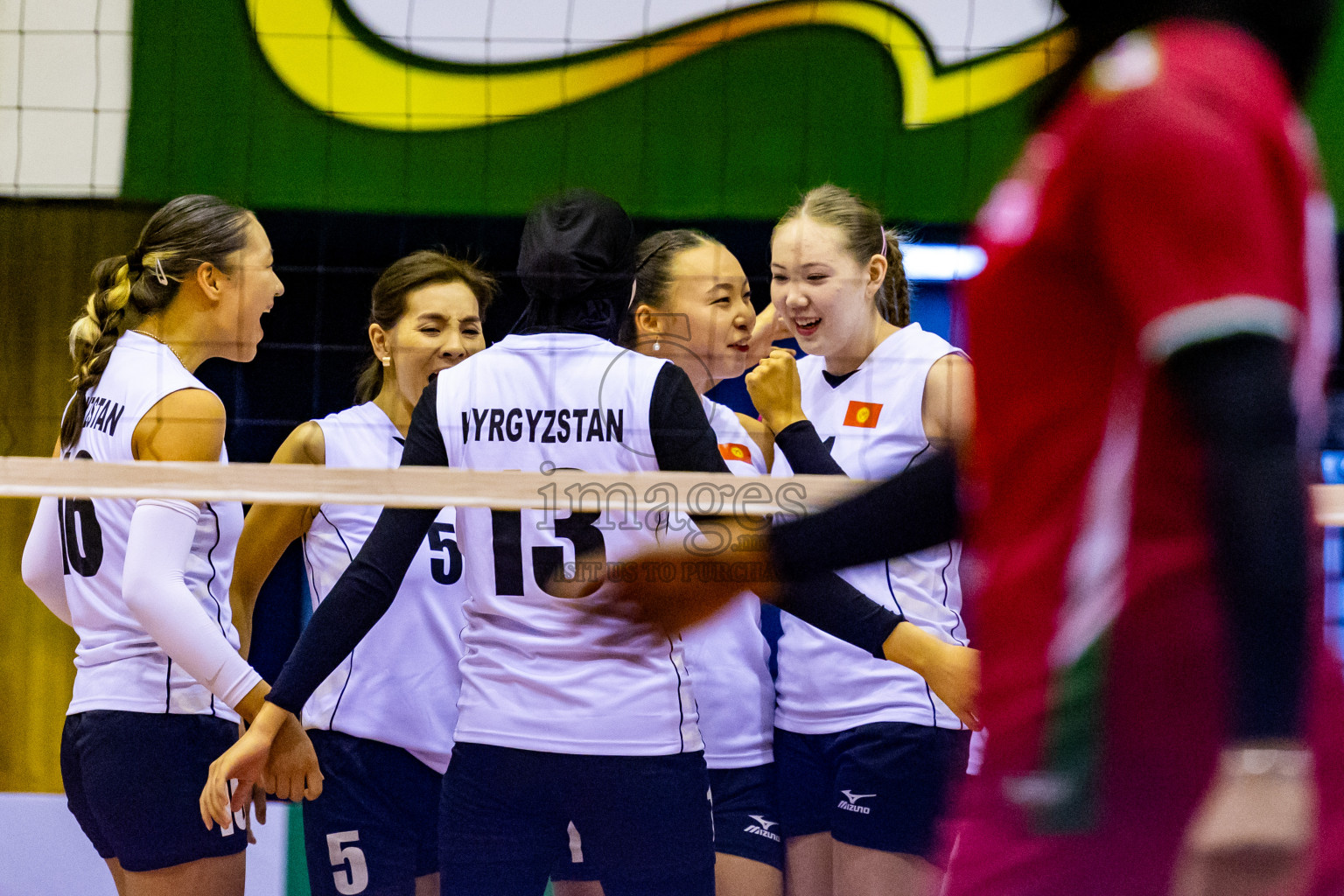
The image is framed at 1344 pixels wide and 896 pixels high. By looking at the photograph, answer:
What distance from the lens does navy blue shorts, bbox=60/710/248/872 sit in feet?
9.26

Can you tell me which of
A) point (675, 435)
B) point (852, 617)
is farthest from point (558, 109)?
point (852, 617)

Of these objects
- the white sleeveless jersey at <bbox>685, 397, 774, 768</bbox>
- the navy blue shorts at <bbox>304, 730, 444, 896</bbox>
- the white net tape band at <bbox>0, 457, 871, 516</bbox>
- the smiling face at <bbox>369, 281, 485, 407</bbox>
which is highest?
the smiling face at <bbox>369, 281, 485, 407</bbox>

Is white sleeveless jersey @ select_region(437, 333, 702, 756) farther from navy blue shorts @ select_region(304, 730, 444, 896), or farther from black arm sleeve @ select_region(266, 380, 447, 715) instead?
navy blue shorts @ select_region(304, 730, 444, 896)

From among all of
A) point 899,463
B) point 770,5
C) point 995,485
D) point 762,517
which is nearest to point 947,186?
point 770,5

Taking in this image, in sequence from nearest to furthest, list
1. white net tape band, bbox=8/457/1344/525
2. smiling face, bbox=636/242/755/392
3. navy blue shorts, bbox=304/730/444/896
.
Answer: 1. white net tape band, bbox=8/457/1344/525
2. navy blue shorts, bbox=304/730/444/896
3. smiling face, bbox=636/242/755/392

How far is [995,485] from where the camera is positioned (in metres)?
1.11

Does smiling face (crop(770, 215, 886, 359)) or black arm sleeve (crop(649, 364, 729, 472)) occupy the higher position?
smiling face (crop(770, 215, 886, 359))

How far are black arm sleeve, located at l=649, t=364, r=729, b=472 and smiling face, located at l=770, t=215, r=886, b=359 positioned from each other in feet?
2.12

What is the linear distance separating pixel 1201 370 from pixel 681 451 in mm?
1851

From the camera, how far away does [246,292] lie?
3.21m

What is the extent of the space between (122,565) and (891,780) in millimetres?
1754

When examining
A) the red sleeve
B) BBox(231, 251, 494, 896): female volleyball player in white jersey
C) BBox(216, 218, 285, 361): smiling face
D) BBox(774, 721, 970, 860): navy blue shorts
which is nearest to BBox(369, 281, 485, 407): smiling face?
BBox(231, 251, 494, 896): female volleyball player in white jersey

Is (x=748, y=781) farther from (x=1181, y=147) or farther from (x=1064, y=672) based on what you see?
(x=1181, y=147)

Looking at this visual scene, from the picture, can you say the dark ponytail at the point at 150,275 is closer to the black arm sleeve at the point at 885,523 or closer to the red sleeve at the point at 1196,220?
the black arm sleeve at the point at 885,523
